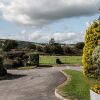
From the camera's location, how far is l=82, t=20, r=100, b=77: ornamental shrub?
2475 centimetres

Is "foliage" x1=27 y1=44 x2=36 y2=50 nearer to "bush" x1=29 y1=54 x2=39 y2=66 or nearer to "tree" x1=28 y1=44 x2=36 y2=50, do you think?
"tree" x1=28 y1=44 x2=36 y2=50

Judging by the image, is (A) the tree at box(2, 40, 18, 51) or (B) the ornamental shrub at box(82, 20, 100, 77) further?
(A) the tree at box(2, 40, 18, 51)

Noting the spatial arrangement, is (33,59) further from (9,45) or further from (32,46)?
(32,46)

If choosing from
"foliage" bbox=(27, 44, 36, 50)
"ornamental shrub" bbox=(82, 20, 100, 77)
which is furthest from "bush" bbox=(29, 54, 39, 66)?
"foliage" bbox=(27, 44, 36, 50)

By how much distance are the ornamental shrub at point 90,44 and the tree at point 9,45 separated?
2262 inches

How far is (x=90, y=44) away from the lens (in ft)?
83.1

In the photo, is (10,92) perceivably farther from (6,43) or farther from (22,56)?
(6,43)

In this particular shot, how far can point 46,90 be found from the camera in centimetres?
2223

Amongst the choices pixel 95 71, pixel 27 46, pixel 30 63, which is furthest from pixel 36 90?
pixel 27 46

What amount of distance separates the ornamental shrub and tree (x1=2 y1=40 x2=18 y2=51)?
5746 cm

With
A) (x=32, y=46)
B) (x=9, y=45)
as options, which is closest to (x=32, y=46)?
(x=32, y=46)

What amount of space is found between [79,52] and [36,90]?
68.2 metres

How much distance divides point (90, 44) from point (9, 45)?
63867mm

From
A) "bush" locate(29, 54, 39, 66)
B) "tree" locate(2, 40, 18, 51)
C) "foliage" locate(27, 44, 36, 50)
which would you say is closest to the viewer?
"bush" locate(29, 54, 39, 66)
